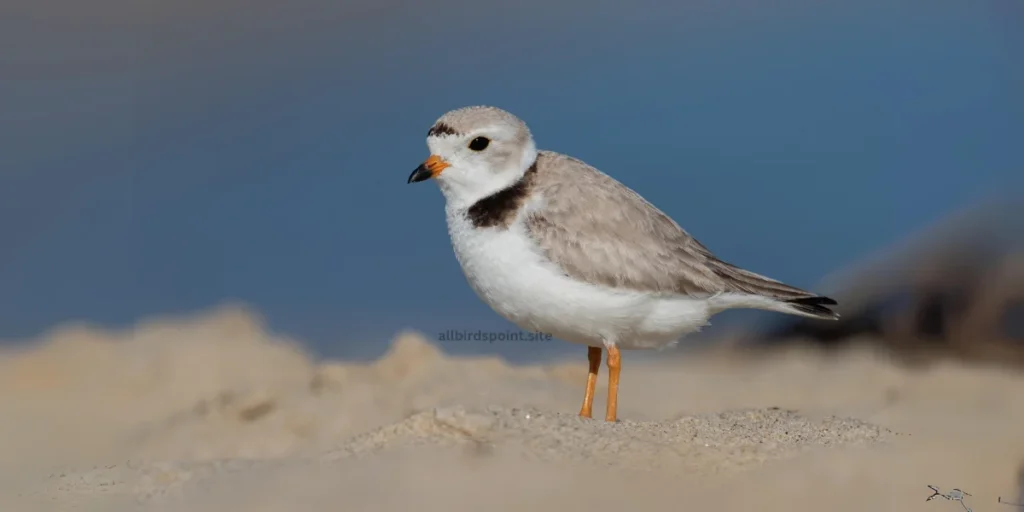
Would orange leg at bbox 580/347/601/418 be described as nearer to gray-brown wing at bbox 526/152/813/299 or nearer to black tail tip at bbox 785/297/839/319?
gray-brown wing at bbox 526/152/813/299

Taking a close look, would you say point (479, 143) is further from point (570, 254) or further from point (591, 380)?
point (591, 380)

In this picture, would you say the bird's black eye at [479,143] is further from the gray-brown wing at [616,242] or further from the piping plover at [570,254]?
the gray-brown wing at [616,242]

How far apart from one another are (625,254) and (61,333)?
5754mm

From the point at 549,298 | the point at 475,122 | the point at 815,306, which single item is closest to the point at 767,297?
the point at 815,306

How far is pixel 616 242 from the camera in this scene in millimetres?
5559

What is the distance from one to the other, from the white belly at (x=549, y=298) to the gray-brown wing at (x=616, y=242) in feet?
0.24

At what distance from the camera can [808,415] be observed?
6379mm

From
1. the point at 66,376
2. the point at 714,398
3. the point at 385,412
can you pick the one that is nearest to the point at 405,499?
the point at 385,412

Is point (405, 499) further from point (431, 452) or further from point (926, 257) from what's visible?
point (926, 257)

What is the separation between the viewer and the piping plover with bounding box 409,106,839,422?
5406 millimetres

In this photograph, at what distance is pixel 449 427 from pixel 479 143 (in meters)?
1.63

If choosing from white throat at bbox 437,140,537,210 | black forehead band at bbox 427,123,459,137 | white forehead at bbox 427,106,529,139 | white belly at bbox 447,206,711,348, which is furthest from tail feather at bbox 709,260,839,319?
black forehead band at bbox 427,123,459,137

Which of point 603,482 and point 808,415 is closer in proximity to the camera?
point 603,482

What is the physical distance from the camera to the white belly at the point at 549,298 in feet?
17.6
